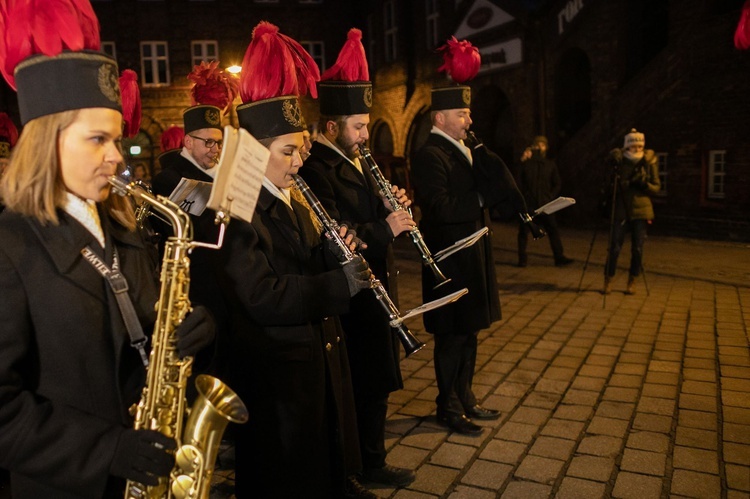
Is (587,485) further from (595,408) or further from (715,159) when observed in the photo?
(715,159)

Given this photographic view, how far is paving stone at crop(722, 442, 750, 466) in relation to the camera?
3.81m

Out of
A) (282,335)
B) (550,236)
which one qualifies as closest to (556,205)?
(282,335)

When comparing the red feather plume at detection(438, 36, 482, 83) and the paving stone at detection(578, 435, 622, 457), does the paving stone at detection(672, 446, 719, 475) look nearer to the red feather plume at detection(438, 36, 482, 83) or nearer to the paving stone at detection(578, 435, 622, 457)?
the paving stone at detection(578, 435, 622, 457)

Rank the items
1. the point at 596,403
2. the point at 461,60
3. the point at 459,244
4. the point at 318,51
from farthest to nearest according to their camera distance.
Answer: the point at 318,51
the point at 461,60
the point at 596,403
the point at 459,244

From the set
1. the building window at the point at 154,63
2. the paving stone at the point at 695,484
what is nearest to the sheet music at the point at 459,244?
the paving stone at the point at 695,484

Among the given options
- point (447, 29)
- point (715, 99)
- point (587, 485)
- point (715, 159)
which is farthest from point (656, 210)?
point (587, 485)

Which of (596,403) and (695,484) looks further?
(596,403)

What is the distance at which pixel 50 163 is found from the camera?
5.82 feet

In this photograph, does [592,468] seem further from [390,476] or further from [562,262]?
[562,262]

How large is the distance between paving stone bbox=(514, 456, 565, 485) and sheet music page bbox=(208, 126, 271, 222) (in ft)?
8.86

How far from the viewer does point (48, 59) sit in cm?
181

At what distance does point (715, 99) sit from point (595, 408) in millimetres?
10665

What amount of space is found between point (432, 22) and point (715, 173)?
12.3 m

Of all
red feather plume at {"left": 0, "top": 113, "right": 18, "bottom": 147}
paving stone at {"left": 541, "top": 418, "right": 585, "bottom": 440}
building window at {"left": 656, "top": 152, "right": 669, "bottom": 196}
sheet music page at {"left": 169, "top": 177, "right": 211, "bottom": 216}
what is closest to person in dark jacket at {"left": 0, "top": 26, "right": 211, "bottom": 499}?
sheet music page at {"left": 169, "top": 177, "right": 211, "bottom": 216}
